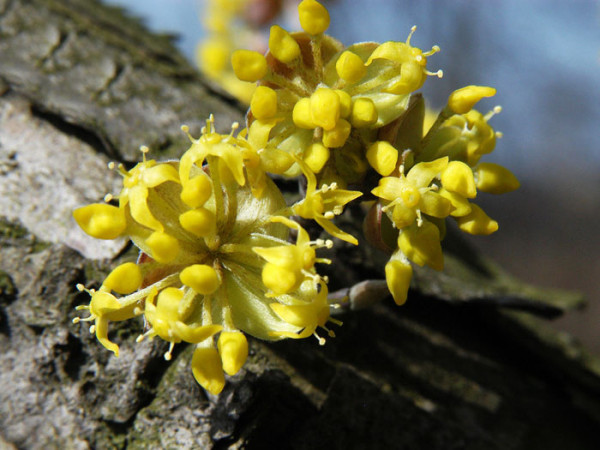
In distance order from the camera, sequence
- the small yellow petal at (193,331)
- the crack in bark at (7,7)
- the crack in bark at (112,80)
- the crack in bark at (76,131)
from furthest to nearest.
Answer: the crack in bark at (7,7) → the crack in bark at (112,80) → the crack in bark at (76,131) → the small yellow petal at (193,331)

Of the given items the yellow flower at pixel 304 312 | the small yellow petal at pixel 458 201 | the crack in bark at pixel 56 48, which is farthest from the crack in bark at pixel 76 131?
the small yellow petal at pixel 458 201

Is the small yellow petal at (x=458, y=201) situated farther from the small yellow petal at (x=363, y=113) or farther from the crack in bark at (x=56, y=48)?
the crack in bark at (x=56, y=48)

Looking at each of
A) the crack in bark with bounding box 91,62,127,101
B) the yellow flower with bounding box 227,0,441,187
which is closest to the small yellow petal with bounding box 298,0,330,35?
the yellow flower with bounding box 227,0,441,187

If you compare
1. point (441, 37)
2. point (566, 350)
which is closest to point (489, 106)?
point (441, 37)

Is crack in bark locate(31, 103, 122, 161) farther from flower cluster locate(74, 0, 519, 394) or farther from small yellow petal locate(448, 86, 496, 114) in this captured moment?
small yellow petal locate(448, 86, 496, 114)

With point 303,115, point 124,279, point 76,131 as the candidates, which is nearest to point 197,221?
point 124,279

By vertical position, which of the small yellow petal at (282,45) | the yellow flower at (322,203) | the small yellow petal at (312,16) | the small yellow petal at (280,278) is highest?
the small yellow petal at (312,16)

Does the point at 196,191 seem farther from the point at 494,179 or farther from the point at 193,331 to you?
the point at 494,179
